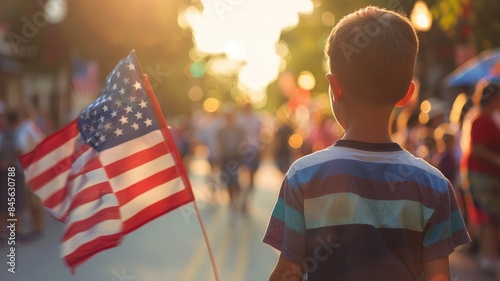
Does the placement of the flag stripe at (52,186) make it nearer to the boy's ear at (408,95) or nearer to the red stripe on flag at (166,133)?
the red stripe on flag at (166,133)

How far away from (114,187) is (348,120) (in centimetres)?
156

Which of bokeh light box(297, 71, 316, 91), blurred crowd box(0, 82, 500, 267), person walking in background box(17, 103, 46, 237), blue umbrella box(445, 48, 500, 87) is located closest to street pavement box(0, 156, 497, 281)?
person walking in background box(17, 103, 46, 237)

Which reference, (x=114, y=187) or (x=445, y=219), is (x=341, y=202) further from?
(x=114, y=187)

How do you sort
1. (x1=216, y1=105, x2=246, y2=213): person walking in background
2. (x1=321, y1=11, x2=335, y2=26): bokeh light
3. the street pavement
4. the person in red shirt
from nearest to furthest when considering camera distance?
the person in red shirt < the street pavement < (x1=321, y1=11, x2=335, y2=26): bokeh light < (x1=216, y1=105, x2=246, y2=213): person walking in background

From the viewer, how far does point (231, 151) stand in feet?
57.2

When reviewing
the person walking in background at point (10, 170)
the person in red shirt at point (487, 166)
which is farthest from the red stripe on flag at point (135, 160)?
the person walking in background at point (10, 170)

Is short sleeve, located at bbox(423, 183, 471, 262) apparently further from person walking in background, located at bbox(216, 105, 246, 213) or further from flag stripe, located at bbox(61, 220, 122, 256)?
person walking in background, located at bbox(216, 105, 246, 213)

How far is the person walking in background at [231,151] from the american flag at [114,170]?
13.2m

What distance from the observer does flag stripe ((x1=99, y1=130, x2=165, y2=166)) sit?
396 centimetres

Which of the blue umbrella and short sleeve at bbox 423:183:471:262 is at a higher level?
short sleeve at bbox 423:183:471:262

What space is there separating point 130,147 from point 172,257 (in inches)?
302

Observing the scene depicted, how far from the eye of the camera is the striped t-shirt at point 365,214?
2588 mm

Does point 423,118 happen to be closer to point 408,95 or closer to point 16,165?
point 16,165

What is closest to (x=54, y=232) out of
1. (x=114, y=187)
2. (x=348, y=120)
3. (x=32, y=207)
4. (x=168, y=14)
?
(x=32, y=207)
